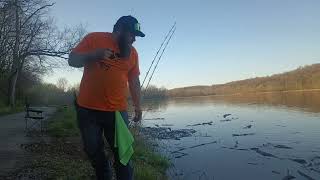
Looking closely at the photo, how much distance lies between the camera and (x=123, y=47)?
452cm

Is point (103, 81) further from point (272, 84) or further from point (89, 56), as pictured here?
point (272, 84)

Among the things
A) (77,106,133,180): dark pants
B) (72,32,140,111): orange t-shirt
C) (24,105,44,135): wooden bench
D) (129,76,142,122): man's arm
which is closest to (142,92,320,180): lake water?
(24,105,44,135): wooden bench

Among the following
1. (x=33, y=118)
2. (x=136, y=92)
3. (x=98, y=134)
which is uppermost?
(x=136, y=92)

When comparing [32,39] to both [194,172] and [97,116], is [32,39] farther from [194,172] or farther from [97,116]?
[97,116]

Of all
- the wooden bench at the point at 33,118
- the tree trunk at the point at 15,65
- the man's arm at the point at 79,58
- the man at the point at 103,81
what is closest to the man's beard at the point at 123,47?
the man at the point at 103,81

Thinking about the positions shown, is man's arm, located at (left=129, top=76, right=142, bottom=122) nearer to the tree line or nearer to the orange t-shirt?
the orange t-shirt

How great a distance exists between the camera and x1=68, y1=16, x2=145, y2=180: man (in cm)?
443

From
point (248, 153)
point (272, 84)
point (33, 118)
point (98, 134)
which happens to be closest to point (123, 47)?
point (98, 134)

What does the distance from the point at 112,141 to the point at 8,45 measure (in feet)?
91.7

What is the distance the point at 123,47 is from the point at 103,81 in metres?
0.41

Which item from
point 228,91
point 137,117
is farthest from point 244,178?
point 228,91

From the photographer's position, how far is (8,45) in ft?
100

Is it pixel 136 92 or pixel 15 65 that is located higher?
pixel 15 65

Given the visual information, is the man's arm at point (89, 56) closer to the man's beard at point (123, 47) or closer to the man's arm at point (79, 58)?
the man's arm at point (79, 58)
